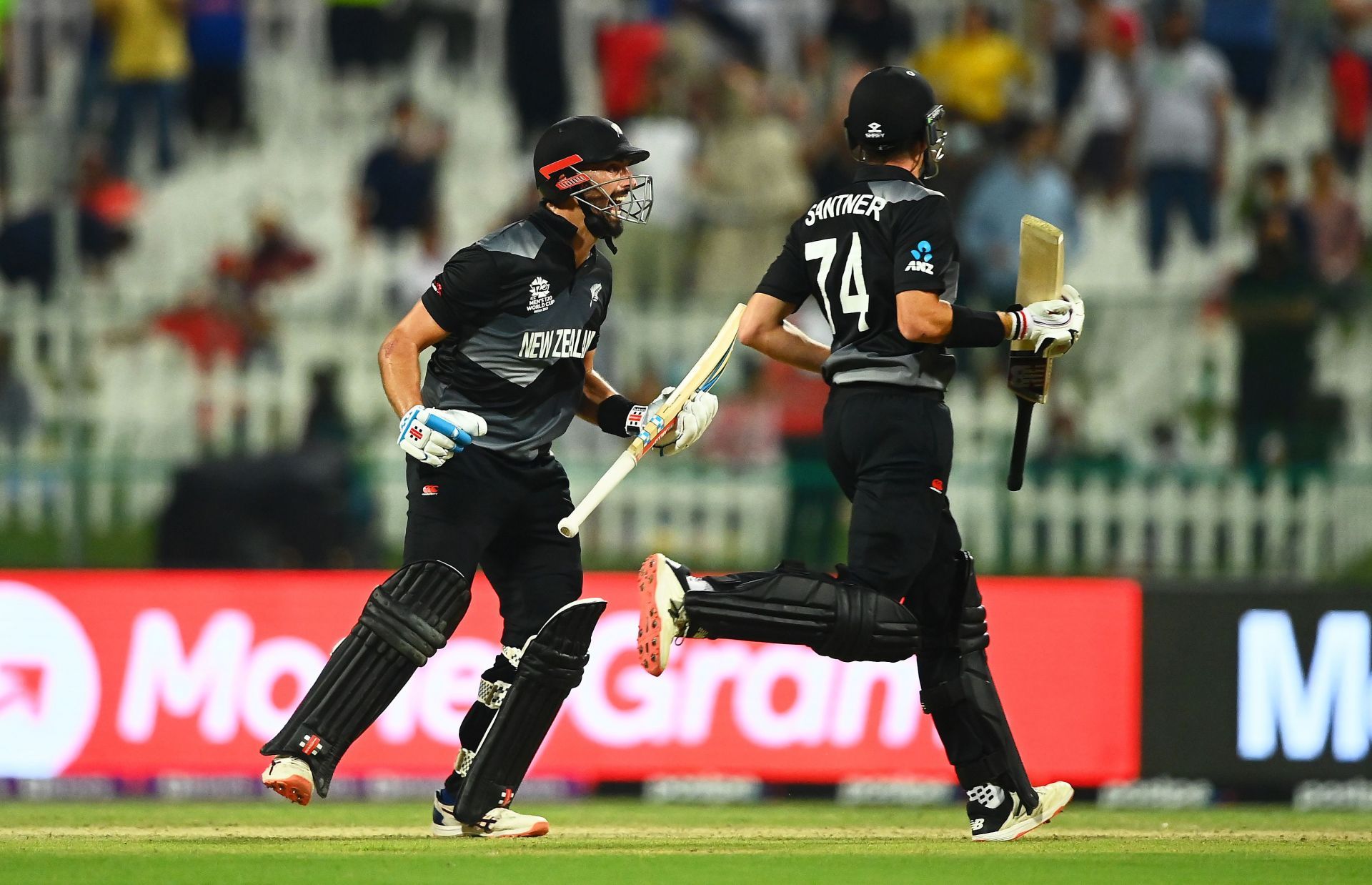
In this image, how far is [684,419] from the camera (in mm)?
7254

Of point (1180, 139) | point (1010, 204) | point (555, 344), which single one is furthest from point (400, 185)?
point (555, 344)

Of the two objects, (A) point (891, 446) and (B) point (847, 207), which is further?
(B) point (847, 207)

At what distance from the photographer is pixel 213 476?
11.3 meters

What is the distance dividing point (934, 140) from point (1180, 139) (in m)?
7.75

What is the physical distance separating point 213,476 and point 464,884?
5.78 metres

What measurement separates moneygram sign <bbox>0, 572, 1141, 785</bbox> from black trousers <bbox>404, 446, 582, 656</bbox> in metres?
2.39

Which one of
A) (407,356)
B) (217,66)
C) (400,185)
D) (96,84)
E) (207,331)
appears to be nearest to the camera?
(407,356)

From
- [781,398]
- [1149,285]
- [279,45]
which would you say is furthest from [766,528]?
[279,45]

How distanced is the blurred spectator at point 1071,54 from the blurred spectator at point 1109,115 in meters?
0.20

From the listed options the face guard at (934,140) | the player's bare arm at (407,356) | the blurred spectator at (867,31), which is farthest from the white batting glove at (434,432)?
the blurred spectator at (867,31)

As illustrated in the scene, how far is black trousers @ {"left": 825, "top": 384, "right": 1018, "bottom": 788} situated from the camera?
674cm

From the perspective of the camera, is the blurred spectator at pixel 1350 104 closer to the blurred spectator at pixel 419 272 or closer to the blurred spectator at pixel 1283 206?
the blurred spectator at pixel 1283 206

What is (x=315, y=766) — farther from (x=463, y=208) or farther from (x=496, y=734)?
(x=463, y=208)

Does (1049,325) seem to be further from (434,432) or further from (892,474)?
(434,432)
